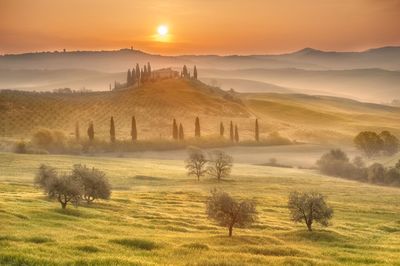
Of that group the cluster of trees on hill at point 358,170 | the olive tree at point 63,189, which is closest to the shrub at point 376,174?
the cluster of trees on hill at point 358,170

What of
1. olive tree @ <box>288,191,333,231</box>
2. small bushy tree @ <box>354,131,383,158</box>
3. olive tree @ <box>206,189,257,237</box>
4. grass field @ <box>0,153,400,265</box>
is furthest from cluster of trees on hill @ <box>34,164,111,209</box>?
small bushy tree @ <box>354,131,383,158</box>

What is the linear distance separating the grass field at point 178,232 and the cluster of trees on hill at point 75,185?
1.61m

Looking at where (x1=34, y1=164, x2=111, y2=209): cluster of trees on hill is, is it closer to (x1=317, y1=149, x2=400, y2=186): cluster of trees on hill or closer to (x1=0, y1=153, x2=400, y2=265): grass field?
(x1=0, y1=153, x2=400, y2=265): grass field

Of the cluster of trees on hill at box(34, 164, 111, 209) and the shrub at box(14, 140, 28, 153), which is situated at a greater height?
the shrub at box(14, 140, 28, 153)

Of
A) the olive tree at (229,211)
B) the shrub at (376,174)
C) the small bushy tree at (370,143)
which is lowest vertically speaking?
the shrub at (376,174)

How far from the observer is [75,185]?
66.6 meters

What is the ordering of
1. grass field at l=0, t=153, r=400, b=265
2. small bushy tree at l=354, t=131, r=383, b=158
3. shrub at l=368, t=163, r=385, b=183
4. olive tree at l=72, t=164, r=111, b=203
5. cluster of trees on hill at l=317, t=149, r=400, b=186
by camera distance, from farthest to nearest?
small bushy tree at l=354, t=131, r=383, b=158, shrub at l=368, t=163, r=385, b=183, cluster of trees on hill at l=317, t=149, r=400, b=186, olive tree at l=72, t=164, r=111, b=203, grass field at l=0, t=153, r=400, b=265

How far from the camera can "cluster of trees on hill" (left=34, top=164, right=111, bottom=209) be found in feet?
217

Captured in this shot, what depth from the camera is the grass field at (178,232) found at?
3984cm

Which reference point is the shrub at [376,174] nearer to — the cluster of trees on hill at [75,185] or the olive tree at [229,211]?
the cluster of trees on hill at [75,185]

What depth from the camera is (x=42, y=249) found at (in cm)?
3859

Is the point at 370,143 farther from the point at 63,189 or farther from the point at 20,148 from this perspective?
the point at 63,189

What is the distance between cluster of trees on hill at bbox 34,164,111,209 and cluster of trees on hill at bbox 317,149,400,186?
90.2 m

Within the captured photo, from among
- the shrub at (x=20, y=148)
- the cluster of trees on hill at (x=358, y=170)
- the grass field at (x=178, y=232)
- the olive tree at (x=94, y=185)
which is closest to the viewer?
the grass field at (x=178, y=232)
